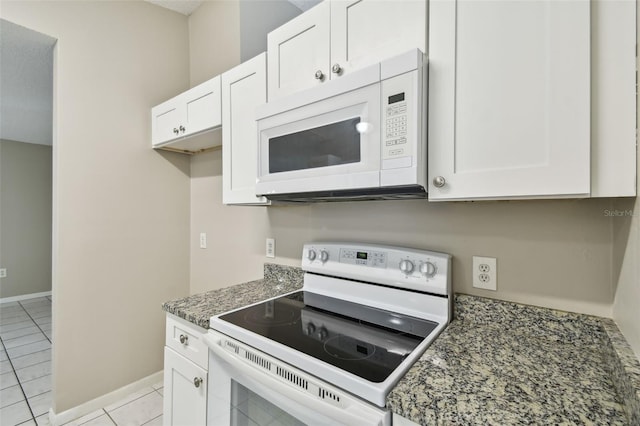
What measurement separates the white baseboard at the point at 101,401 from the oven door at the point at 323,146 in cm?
185

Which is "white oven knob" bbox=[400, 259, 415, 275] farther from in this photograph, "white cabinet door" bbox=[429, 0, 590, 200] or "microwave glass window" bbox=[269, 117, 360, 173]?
"microwave glass window" bbox=[269, 117, 360, 173]

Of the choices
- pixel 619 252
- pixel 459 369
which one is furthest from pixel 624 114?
pixel 459 369

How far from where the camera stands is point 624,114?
2.27 ft

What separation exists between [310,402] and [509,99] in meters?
0.97

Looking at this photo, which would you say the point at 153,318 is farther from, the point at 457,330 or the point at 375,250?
the point at 457,330

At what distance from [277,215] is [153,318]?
4.37ft

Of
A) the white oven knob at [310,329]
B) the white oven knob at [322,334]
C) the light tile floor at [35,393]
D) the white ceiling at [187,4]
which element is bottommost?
the light tile floor at [35,393]

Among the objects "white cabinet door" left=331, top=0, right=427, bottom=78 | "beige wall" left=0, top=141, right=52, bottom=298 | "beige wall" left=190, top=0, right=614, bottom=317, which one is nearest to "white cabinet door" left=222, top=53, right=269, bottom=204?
"beige wall" left=190, top=0, right=614, bottom=317

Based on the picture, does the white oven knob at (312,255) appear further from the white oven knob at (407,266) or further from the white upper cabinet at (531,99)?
the white upper cabinet at (531,99)

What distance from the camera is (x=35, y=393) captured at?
213 centimetres

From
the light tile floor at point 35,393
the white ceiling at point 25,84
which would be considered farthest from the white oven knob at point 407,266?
the white ceiling at point 25,84

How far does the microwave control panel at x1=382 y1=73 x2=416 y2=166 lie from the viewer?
0.90m

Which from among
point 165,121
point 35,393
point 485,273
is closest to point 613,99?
point 485,273

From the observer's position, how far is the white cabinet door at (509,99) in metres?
0.73
